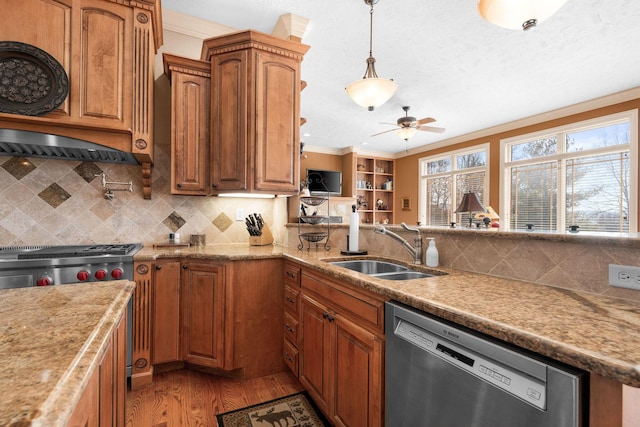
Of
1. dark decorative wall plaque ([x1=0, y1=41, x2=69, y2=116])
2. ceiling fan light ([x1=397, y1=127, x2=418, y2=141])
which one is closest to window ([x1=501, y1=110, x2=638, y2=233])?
ceiling fan light ([x1=397, y1=127, x2=418, y2=141])

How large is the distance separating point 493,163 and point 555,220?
1458mm

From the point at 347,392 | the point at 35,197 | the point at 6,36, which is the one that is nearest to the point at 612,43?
the point at 347,392

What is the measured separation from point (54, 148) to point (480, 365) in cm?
277

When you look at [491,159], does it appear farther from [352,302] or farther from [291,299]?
[352,302]

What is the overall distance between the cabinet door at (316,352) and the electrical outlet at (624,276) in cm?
120

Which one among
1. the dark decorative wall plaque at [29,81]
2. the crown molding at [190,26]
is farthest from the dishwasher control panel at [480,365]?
the crown molding at [190,26]

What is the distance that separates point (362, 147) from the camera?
7.54 metres

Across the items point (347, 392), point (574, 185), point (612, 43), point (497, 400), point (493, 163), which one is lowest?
point (347, 392)

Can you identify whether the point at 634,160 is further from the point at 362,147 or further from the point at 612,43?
the point at 362,147

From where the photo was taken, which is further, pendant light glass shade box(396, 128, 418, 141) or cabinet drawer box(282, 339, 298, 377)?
pendant light glass shade box(396, 128, 418, 141)

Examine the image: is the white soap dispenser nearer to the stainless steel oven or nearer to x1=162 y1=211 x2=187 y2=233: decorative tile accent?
the stainless steel oven

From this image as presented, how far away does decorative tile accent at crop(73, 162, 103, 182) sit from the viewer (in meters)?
2.45

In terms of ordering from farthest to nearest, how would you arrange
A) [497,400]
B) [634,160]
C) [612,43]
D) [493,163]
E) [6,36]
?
[493,163] → [634,160] → [612,43] → [6,36] → [497,400]

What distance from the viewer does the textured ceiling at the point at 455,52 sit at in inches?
99.0
